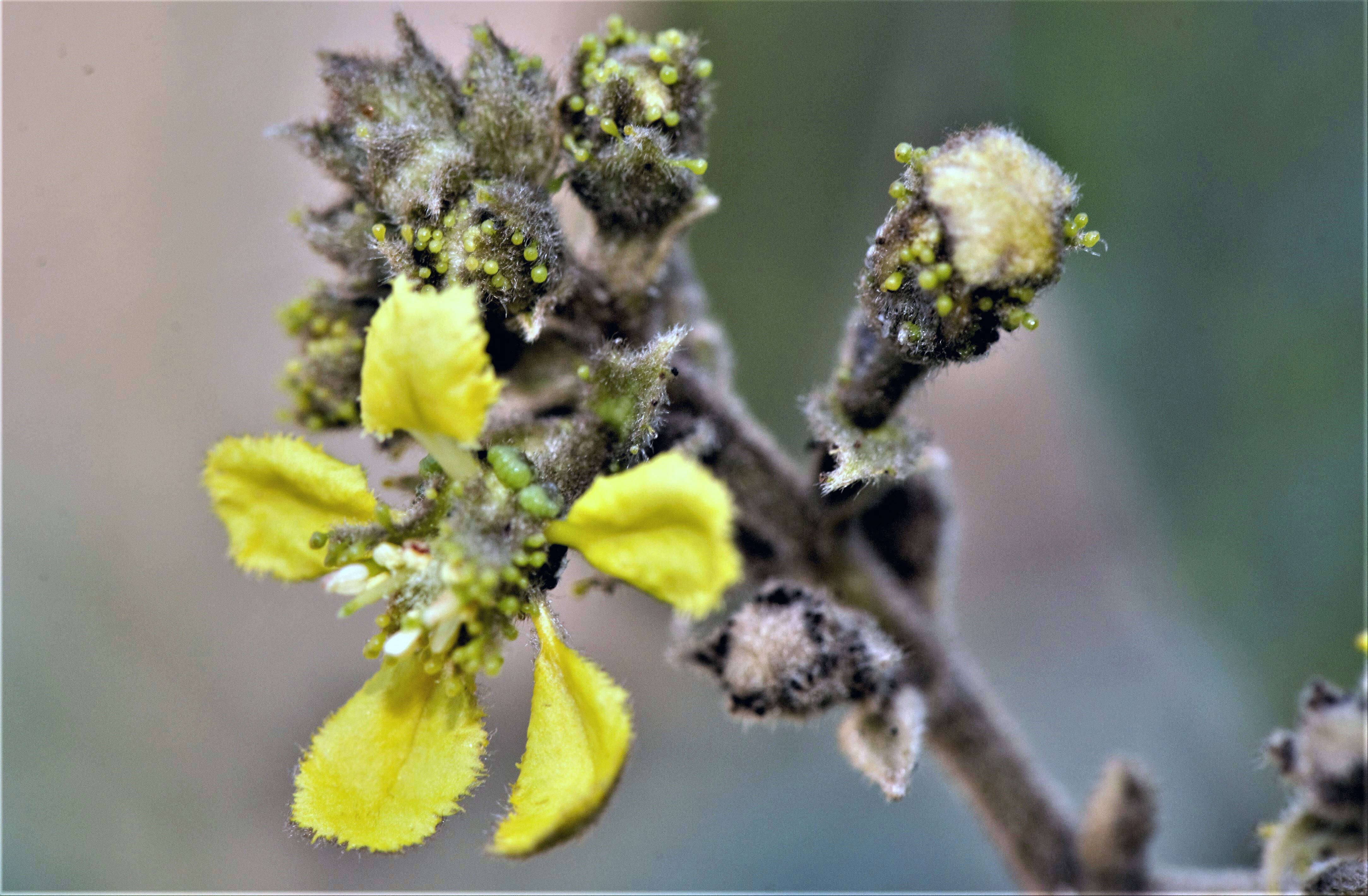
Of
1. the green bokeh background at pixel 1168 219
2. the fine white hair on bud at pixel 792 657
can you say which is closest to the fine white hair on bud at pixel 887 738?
the fine white hair on bud at pixel 792 657

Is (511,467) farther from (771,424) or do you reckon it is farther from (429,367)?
(771,424)

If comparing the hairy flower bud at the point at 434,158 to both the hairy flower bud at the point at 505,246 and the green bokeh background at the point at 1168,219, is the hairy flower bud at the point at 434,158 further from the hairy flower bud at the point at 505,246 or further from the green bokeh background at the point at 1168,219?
the green bokeh background at the point at 1168,219

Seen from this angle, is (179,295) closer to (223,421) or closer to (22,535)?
(223,421)

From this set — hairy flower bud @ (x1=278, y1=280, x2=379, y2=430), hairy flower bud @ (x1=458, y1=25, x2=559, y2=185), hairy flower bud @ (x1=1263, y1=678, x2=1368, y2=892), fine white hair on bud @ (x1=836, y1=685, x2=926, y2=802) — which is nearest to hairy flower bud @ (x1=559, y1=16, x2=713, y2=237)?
hairy flower bud @ (x1=458, y1=25, x2=559, y2=185)

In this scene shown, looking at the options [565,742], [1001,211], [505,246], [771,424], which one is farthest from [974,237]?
[771,424]

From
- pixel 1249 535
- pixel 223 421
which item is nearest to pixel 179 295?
pixel 223 421

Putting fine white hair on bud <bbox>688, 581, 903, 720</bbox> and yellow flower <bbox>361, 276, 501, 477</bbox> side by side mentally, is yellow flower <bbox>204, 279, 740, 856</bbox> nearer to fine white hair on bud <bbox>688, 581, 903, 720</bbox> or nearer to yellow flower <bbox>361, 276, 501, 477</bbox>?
yellow flower <bbox>361, 276, 501, 477</bbox>

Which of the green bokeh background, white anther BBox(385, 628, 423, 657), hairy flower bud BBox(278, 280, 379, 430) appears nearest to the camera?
white anther BBox(385, 628, 423, 657)
